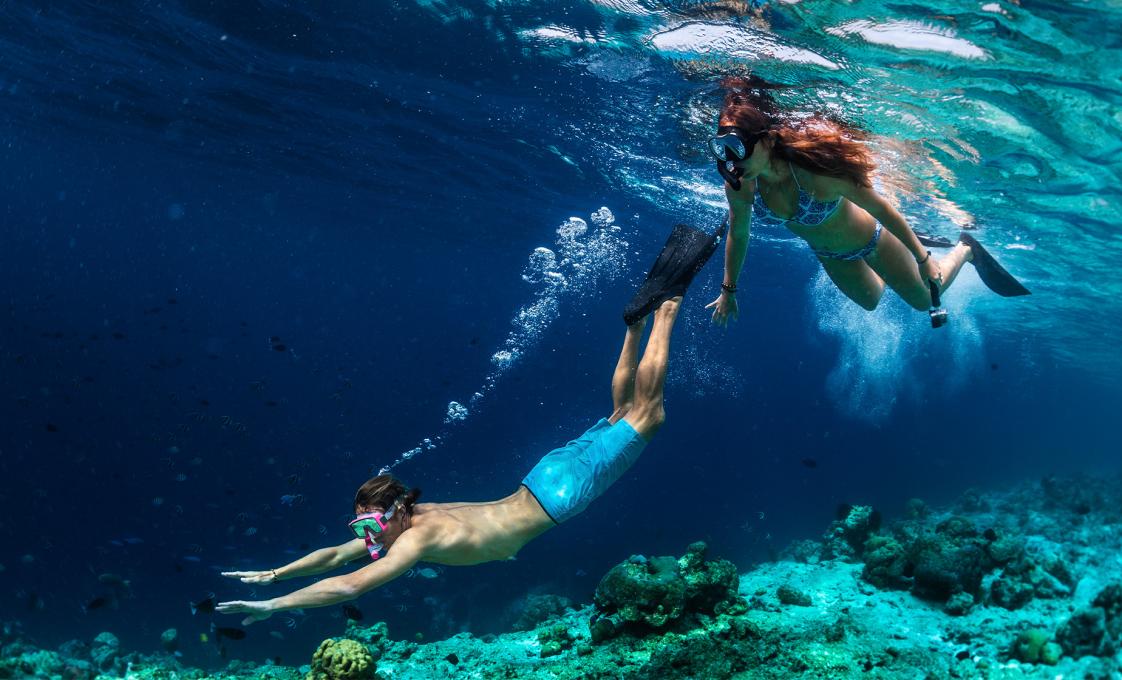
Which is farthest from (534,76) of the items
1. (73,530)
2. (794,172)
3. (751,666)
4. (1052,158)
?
(73,530)

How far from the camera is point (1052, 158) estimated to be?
1189 cm

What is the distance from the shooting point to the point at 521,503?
5539 millimetres

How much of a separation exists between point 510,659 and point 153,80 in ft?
67.5

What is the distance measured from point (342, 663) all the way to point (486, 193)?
23102 mm

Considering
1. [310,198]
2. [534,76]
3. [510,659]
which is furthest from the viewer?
[310,198]

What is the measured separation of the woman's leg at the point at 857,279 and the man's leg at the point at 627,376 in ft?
A: 8.27

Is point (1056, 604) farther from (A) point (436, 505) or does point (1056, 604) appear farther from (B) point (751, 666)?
(A) point (436, 505)

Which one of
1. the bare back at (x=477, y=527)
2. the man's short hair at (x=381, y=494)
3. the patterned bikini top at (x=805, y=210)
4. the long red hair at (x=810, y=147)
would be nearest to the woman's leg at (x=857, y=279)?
the patterned bikini top at (x=805, y=210)

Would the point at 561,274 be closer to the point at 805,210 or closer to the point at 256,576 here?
the point at 805,210

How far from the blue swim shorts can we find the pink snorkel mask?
1.37 m

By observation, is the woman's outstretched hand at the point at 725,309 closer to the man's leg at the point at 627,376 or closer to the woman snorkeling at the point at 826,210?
the woman snorkeling at the point at 826,210

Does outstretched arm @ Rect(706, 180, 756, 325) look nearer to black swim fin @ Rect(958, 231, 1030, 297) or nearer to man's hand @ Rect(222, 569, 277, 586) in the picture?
black swim fin @ Rect(958, 231, 1030, 297)

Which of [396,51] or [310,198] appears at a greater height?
[396,51]

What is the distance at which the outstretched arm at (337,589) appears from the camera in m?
3.66
